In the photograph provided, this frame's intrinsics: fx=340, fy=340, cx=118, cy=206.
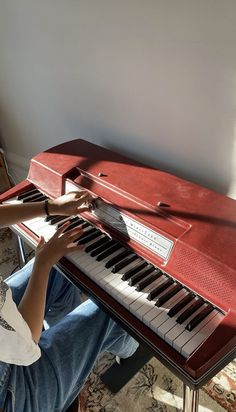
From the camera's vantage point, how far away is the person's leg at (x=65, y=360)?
2.38 ft

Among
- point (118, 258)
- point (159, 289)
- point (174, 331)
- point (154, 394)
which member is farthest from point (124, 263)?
point (154, 394)

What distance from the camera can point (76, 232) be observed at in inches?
39.9

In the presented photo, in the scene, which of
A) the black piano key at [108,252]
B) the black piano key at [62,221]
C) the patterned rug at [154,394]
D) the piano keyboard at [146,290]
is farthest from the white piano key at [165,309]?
the patterned rug at [154,394]

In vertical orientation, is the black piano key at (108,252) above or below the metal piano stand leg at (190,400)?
above

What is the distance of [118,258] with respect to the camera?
93 centimetres

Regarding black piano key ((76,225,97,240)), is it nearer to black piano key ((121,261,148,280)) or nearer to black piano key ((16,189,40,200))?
black piano key ((121,261,148,280))

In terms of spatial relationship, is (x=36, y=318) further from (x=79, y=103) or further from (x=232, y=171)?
(x=79, y=103)

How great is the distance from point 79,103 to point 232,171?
0.78 m

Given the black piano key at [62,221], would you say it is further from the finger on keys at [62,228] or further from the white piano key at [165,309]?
the white piano key at [165,309]

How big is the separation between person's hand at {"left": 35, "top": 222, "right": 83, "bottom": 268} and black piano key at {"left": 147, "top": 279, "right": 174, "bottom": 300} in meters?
0.27

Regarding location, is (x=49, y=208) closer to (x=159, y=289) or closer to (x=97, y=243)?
(x=97, y=243)

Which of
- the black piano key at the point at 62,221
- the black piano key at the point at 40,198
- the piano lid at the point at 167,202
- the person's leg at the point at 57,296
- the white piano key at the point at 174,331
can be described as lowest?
the person's leg at the point at 57,296

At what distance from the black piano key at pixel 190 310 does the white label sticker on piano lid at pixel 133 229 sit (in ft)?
0.45

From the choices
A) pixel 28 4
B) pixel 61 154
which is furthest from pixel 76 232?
pixel 28 4
